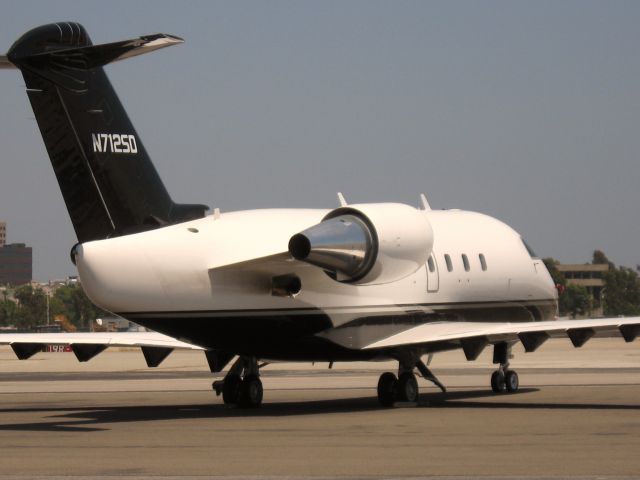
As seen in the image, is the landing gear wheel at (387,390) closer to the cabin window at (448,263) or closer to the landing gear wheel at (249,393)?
the landing gear wheel at (249,393)

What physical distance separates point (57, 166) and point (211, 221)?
312cm

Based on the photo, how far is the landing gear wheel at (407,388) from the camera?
29453 mm

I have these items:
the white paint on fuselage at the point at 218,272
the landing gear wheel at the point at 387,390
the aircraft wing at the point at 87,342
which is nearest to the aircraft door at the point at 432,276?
the white paint on fuselage at the point at 218,272

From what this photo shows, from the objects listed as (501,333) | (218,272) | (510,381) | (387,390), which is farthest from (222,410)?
(510,381)

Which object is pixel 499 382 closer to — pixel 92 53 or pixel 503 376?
pixel 503 376

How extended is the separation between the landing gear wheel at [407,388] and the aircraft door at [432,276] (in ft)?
7.90

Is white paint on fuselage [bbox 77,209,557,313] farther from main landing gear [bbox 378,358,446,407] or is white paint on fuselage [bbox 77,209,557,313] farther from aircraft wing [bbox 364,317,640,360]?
main landing gear [bbox 378,358,446,407]

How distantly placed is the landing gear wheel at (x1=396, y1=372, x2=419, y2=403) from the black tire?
3.43 meters

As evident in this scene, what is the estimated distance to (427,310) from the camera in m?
31.1

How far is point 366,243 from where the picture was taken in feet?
84.1

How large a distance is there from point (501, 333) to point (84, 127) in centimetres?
964

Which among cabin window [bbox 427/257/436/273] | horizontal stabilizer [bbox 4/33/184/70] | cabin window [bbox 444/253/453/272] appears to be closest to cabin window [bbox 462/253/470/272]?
cabin window [bbox 444/253/453/272]

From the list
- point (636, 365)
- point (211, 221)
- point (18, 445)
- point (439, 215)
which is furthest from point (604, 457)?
point (636, 365)

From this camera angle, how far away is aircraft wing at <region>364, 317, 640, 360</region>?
2750 cm
